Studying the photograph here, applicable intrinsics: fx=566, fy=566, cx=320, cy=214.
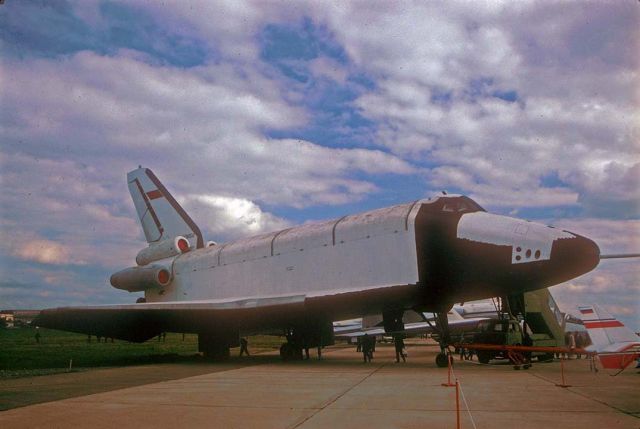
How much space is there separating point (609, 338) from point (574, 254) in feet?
7.44

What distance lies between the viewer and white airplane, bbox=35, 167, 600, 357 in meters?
12.1

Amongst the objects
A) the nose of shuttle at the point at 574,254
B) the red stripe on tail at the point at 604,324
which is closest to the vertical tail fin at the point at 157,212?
the nose of shuttle at the point at 574,254

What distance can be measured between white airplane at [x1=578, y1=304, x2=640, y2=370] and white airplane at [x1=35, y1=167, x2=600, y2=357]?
1.23 metres

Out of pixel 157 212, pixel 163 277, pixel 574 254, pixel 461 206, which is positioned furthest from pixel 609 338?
pixel 157 212

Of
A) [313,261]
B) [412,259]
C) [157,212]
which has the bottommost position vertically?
[412,259]

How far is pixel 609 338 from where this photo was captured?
12133 millimetres

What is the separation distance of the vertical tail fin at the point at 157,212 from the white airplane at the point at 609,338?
14747 mm

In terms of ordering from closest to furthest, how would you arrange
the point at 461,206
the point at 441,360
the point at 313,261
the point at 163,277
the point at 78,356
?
the point at 441,360
the point at 461,206
the point at 313,261
the point at 78,356
the point at 163,277

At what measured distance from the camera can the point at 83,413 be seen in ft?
21.7

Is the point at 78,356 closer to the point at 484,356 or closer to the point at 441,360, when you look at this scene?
the point at 441,360

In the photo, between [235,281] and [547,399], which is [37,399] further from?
[235,281]

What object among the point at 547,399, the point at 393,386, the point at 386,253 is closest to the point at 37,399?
the point at 393,386

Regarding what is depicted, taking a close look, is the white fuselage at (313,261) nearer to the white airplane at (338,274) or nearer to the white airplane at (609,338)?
the white airplane at (338,274)

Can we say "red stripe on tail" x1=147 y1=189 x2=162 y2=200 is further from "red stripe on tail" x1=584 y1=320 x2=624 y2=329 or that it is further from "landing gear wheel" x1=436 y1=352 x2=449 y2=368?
"red stripe on tail" x1=584 y1=320 x2=624 y2=329
